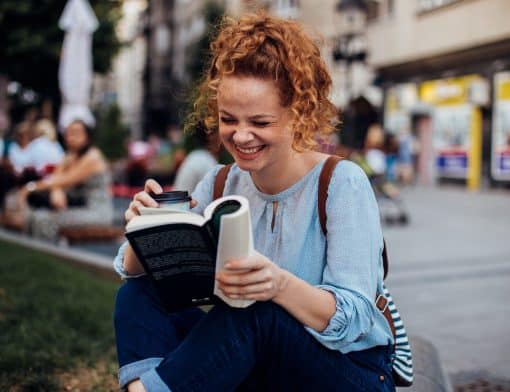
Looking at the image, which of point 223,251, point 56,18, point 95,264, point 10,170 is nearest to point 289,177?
point 223,251

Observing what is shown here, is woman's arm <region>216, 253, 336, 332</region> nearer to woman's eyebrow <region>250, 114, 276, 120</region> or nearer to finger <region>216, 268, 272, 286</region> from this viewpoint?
finger <region>216, 268, 272, 286</region>

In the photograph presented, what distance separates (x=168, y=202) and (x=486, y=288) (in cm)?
437

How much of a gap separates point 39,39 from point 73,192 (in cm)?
1286

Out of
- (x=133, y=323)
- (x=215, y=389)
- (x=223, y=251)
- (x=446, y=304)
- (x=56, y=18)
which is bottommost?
(x=446, y=304)

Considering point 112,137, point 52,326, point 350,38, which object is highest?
point 350,38

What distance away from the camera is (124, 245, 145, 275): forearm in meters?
2.03

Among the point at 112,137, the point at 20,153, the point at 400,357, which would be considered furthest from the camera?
the point at 112,137

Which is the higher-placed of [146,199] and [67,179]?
[146,199]

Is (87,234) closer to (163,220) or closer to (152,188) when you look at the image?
(152,188)

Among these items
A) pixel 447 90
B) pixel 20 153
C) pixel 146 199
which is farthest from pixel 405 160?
pixel 146 199

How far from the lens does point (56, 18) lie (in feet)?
63.1

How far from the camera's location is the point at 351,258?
1.83m

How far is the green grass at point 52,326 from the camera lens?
2863 mm

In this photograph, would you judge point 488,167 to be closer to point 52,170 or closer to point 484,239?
point 484,239
